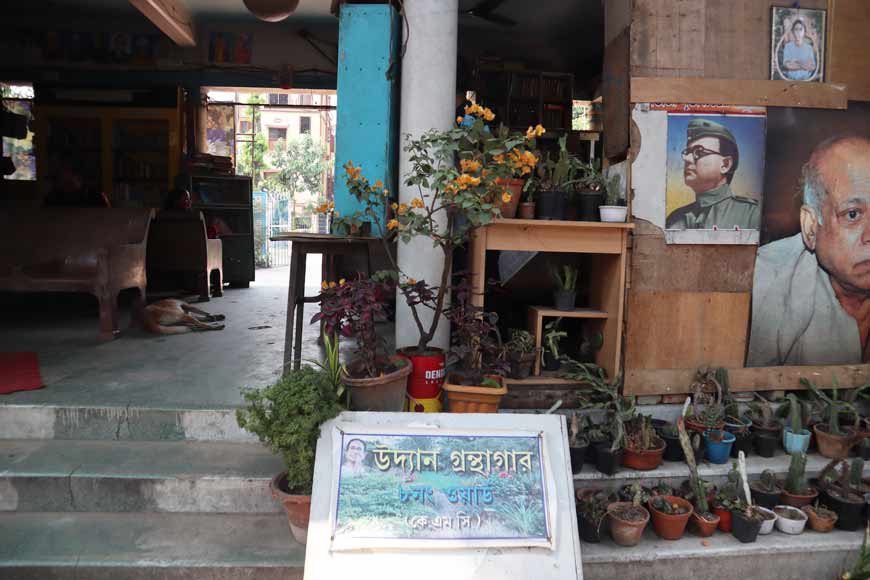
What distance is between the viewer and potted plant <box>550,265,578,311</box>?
11.5 ft

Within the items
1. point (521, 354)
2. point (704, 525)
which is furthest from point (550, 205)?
point (704, 525)

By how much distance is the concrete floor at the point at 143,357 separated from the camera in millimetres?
3154

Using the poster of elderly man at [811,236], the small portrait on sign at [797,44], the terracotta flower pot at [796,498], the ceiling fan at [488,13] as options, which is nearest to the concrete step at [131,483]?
the terracotta flower pot at [796,498]

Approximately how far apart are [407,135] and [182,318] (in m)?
2.73

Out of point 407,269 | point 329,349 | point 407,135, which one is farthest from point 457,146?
point 329,349

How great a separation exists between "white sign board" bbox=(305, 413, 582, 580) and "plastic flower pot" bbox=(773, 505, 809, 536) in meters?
1.14

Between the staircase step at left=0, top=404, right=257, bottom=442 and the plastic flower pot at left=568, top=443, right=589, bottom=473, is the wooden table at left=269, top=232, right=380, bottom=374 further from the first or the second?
the plastic flower pot at left=568, top=443, right=589, bottom=473

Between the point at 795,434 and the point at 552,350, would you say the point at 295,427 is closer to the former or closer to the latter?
the point at 552,350

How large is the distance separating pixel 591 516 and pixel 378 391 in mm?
1080

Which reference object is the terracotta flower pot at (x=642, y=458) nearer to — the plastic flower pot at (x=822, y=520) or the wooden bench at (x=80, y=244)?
the plastic flower pot at (x=822, y=520)

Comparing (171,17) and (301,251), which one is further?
(171,17)

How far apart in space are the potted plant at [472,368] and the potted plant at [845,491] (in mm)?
1626

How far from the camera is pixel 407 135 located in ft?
10.6

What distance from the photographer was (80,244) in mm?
5117
